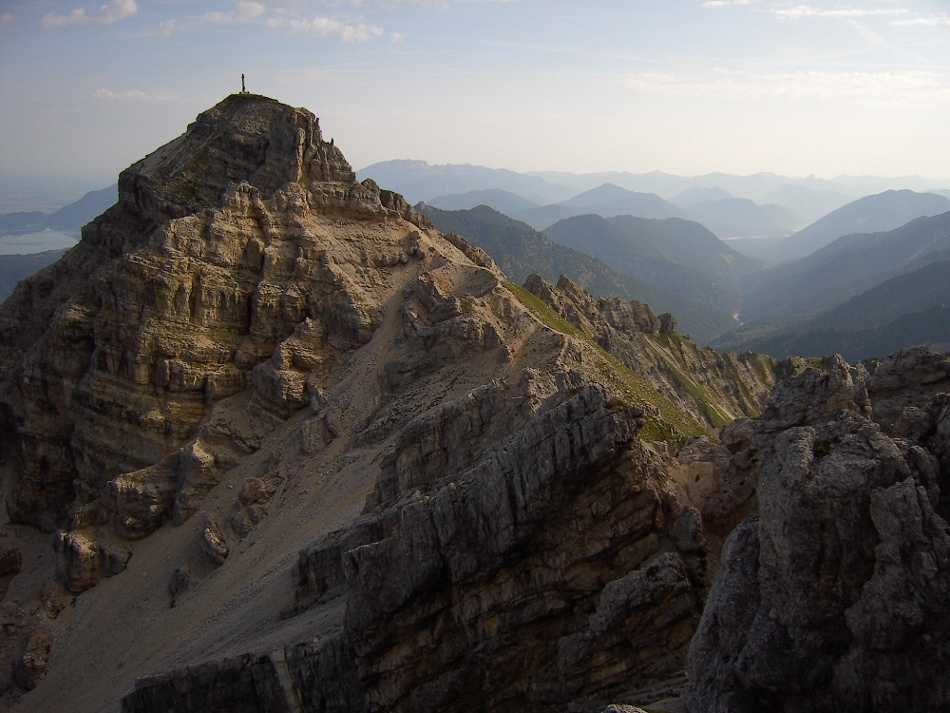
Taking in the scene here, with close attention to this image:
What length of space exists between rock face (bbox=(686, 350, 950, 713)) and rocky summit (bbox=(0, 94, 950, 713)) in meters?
0.08

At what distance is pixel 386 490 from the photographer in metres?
39.1

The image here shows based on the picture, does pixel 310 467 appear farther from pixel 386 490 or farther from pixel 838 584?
pixel 838 584

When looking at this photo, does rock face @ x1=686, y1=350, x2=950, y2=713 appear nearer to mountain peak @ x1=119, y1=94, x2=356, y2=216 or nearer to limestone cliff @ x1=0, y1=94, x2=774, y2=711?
limestone cliff @ x1=0, y1=94, x2=774, y2=711

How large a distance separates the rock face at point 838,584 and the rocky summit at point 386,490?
0.08m

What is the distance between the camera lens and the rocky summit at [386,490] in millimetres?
17609

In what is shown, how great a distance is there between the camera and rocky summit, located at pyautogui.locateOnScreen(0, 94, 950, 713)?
17.6m

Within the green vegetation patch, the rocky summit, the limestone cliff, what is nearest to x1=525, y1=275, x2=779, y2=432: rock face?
the rocky summit

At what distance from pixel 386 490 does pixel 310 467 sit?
16.1 m

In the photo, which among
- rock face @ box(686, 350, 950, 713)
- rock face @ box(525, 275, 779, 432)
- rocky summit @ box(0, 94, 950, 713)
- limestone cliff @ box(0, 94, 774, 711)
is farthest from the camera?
rock face @ box(525, 275, 779, 432)

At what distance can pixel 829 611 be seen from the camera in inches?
673

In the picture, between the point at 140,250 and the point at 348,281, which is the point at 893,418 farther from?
the point at 140,250

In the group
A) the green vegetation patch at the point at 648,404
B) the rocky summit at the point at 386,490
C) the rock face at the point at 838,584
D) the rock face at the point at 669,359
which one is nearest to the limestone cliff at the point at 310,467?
the rocky summit at the point at 386,490

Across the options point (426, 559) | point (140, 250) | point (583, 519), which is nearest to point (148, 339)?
point (140, 250)

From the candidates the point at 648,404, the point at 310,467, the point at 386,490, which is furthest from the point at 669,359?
the point at 386,490
